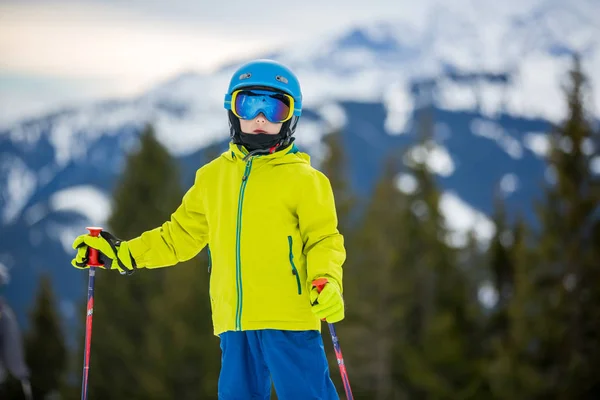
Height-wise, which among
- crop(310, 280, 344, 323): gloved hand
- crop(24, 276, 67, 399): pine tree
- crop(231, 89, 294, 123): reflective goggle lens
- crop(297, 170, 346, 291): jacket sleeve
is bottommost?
crop(24, 276, 67, 399): pine tree

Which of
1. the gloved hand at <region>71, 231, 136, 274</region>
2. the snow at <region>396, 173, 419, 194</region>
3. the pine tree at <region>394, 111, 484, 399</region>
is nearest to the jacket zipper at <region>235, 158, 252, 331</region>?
the gloved hand at <region>71, 231, 136, 274</region>

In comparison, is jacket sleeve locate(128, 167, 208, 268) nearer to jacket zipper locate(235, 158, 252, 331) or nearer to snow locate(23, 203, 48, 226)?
jacket zipper locate(235, 158, 252, 331)

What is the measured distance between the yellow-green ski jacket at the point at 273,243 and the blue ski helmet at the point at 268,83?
193mm

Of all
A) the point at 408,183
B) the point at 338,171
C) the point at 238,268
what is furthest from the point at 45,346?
the point at 238,268

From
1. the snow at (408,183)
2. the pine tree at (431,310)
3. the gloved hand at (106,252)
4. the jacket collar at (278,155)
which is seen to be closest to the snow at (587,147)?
the pine tree at (431,310)

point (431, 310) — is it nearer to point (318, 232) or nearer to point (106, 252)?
point (106, 252)

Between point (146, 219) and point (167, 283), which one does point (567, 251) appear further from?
point (146, 219)

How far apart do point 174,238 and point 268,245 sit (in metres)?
0.72

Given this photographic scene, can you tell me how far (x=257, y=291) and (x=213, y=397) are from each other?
27923 millimetres

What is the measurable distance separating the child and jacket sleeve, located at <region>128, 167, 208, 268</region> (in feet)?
0.58

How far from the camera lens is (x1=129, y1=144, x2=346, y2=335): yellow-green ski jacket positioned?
4.17m

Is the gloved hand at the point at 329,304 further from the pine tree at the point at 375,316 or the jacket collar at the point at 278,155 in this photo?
the pine tree at the point at 375,316

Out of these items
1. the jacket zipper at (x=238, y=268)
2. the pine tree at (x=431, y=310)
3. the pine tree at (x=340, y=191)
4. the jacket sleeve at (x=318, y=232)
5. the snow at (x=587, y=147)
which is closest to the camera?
the jacket sleeve at (x=318, y=232)

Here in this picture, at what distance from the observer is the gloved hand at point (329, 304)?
3916 mm
